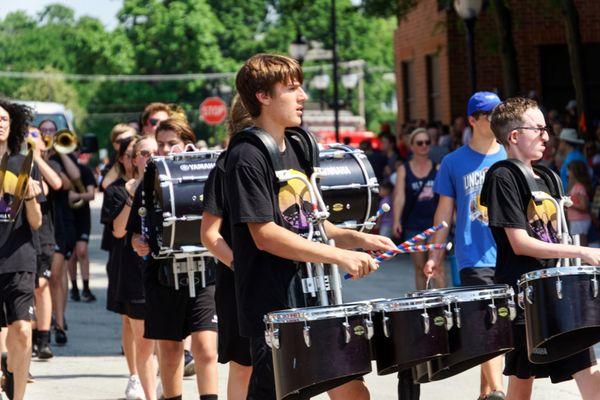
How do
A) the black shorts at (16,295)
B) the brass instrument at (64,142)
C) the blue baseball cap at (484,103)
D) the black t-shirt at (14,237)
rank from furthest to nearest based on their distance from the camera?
the brass instrument at (64,142)
the black shorts at (16,295)
the black t-shirt at (14,237)
the blue baseball cap at (484,103)

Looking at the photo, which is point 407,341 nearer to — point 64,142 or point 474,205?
point 474,205

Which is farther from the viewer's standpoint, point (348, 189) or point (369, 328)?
point (348, 189)

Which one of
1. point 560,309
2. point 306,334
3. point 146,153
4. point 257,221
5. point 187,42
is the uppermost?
point 187,42

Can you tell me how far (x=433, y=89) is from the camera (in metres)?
28.7

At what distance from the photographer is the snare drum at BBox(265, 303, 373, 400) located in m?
5.06

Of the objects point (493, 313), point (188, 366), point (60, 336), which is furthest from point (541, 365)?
point (60, 336)

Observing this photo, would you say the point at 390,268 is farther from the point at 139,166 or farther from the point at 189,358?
the point at 139,166

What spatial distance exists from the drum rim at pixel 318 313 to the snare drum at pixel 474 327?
406mm

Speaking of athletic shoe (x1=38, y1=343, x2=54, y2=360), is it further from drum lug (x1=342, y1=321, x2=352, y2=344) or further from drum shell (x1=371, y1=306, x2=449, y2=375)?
drum lug (x1=342, y1=321, x2=352, y2=344)

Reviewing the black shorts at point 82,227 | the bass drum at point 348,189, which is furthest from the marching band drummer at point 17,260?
the black shorts at point 82,227

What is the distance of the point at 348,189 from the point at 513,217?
1.90 meters

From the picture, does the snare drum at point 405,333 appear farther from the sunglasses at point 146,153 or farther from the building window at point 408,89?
the building window at point 408,89

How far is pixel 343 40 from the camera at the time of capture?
7144cm

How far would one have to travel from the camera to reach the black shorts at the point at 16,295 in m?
8.64
